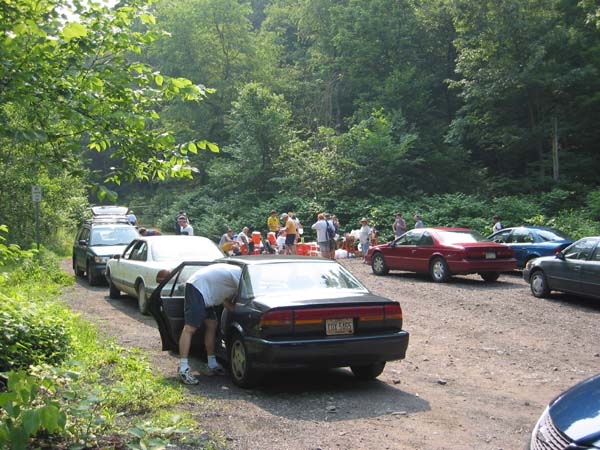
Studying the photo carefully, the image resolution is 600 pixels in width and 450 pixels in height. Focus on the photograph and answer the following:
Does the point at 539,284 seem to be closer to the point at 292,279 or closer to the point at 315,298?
the point at 292,279

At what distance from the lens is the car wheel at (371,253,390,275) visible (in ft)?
62.0

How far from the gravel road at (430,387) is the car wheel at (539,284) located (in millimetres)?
809

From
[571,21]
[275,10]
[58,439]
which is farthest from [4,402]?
[275,10]

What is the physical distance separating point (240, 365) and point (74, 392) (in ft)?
8.74

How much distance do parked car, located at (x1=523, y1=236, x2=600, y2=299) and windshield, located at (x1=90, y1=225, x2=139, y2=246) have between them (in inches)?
418

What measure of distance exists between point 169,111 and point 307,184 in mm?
20042

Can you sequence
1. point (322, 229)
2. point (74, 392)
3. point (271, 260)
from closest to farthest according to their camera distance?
point (74, 392) < point (271, 260) < point (322, 229)

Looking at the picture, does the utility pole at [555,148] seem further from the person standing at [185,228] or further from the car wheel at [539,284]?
the person standing at [185,228]

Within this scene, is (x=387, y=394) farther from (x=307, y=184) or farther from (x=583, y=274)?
(x=307, y=184)

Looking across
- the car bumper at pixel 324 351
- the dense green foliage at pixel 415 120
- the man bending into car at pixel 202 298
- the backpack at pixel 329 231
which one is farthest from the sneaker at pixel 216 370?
the dense green foliage at pixel 415 120

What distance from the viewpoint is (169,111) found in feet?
169

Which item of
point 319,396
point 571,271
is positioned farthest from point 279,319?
point 571,271

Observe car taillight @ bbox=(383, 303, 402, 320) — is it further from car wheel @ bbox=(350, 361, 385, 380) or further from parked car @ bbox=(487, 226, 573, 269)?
parked car @ bbox=(487, 226, 573, 269)

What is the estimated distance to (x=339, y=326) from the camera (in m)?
6.90
